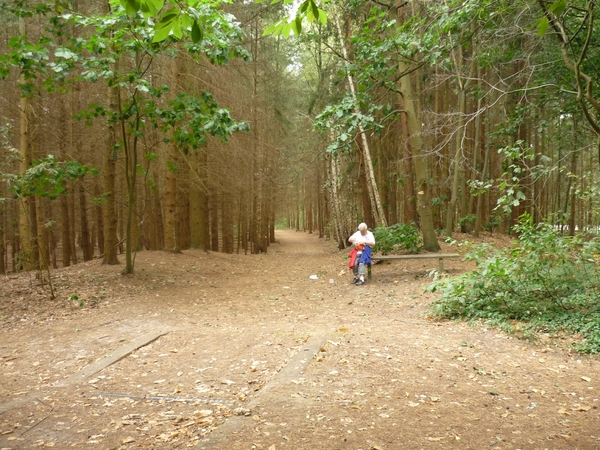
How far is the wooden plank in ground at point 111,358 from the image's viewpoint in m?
4.70

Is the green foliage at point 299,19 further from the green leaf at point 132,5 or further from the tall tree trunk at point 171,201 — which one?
the tall tree trunk at point 171,201

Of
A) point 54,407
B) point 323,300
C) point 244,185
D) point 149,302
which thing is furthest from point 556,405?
point 244,185

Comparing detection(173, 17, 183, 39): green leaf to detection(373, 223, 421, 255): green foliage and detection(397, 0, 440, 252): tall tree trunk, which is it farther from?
detection(373, 223, 421, 255): green foliage

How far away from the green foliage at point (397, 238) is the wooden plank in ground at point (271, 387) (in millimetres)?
6241

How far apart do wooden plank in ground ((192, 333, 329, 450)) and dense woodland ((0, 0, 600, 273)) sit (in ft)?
9.32

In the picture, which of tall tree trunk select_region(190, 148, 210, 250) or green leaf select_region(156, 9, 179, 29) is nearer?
green leaf select_region(156, 9, 179, 29)

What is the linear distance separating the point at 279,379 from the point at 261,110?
14628 millimetres

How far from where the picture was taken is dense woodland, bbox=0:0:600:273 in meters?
6.73

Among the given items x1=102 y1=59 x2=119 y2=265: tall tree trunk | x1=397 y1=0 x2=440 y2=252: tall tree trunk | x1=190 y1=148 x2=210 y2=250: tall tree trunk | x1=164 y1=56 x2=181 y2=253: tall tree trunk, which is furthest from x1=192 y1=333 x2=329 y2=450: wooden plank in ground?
x1=190 y1=148 x2=210 y2=250: tall tree trunk

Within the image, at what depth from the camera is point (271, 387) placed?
13.2 ft

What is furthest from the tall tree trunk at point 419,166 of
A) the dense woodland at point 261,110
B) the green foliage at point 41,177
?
the green foliage at point 41,177

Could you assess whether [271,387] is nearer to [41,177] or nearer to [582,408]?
[582,408]

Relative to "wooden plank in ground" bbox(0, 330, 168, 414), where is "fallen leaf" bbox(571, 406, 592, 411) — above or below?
below

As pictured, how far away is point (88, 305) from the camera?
771cm
